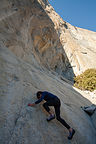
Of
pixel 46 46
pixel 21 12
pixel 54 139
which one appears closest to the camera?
→ pixel 54 139

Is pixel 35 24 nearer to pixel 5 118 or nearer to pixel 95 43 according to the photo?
pixel 5 118

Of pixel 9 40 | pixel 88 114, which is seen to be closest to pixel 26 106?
pixel 88 114

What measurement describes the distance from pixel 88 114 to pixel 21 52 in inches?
247

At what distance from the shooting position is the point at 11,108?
133 inches

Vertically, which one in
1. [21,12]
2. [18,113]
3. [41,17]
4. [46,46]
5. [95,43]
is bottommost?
[18,113]

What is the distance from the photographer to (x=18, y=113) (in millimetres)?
3365

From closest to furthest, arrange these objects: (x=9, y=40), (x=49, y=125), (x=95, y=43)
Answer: (x=49, y=125) < (x=9, y=40) < (x=95, y=43)

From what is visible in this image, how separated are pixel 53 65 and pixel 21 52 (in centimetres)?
1278

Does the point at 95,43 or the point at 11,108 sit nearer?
the point at 11,108

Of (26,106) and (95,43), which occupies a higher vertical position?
(95,43)

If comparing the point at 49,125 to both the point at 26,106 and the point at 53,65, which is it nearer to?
the point at 26,106

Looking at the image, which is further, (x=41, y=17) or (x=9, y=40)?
(x=41, y=17)

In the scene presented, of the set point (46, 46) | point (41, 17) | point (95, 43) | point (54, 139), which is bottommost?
point (54, 139)

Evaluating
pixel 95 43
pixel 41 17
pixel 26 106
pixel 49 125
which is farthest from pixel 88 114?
pixel 95 43
